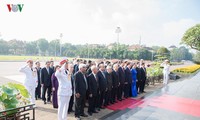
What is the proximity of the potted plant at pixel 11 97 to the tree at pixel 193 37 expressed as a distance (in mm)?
38518

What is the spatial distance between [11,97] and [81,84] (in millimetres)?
2656

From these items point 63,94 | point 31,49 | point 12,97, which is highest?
point 31,49

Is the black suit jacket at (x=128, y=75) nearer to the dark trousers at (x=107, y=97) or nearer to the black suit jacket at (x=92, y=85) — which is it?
the dark trousers at (x=107, y=97)

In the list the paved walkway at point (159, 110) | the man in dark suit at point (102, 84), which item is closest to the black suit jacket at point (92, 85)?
the man in dark suit at point (102, 84)

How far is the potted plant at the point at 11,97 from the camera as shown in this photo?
3316mm

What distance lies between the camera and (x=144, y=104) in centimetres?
799

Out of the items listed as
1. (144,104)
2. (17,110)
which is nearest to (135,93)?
(144,104)

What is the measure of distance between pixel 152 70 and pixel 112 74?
7216mm

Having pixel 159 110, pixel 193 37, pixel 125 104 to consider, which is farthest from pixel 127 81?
pixel 193 37

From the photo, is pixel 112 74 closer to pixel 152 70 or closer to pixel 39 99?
pixel 39 99

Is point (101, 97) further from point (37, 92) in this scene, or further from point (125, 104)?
point (37, 92)

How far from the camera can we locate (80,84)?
584 centimetres

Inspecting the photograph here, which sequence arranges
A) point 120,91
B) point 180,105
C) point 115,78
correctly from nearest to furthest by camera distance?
point 115,78
point 180,105
point 120,91

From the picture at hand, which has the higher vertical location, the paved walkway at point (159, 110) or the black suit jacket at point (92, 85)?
the black suit jacket at point (92, 85)
